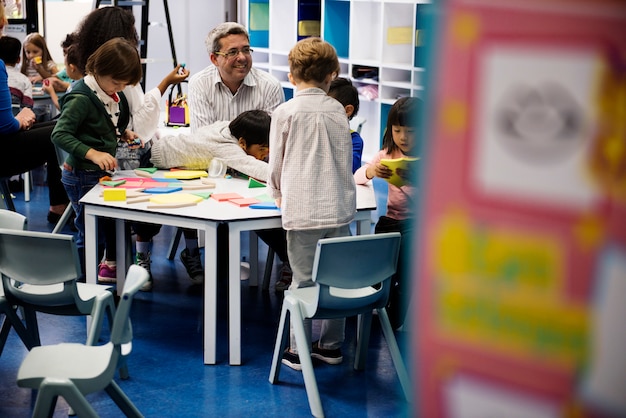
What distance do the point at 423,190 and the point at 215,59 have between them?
11.7 feet

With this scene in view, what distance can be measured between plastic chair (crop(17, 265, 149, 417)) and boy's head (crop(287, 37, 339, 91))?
100 centimetres

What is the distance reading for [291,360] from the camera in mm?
3328

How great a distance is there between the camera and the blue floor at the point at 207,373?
2.97 meters

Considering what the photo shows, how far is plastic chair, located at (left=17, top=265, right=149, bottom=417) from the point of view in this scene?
86.3 inches

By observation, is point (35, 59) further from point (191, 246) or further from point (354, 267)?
point (354, 267)

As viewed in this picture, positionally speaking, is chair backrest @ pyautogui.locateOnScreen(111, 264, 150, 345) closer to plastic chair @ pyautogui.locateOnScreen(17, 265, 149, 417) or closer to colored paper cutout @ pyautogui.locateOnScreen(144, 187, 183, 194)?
plastic chair @ pyautogui.locateOnScreen(17, 265, 149, 417)

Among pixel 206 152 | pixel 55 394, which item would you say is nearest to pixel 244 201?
pixel 206 152

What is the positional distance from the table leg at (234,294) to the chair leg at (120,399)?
0.75 m

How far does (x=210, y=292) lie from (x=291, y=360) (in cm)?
44

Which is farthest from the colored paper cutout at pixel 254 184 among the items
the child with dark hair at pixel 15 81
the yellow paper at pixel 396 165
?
the child with dark hair at pixel 15 81

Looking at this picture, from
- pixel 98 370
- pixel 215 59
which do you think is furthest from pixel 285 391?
pixel 215 59

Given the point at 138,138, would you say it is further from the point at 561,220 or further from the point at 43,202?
the point at 561,220

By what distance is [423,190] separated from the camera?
2.40ft

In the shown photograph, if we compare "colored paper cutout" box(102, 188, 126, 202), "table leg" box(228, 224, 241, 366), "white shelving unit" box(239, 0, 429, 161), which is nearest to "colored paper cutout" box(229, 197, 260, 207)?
"table leg" box(228, 224, 241, 366)
